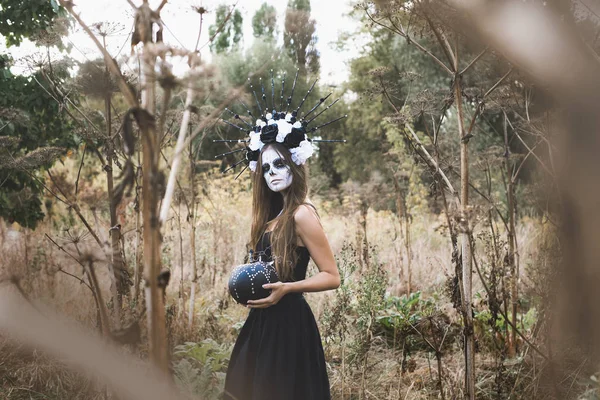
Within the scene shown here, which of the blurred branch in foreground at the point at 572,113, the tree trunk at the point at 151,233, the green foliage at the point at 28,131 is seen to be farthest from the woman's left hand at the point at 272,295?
the green foliage at the point at 28,131

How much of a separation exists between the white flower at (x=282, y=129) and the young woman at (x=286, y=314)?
3 centimetres

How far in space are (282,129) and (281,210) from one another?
0.40 m

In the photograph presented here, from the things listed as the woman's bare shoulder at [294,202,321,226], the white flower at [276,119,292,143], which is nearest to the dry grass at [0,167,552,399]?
the woman's bare shoulder at [294,202,321,226]

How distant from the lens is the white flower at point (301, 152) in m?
2.63

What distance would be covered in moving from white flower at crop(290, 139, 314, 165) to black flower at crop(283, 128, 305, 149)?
0.02 m

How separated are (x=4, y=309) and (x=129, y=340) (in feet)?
0.35

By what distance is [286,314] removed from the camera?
2432 mm

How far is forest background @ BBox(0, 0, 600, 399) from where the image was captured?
24 cm

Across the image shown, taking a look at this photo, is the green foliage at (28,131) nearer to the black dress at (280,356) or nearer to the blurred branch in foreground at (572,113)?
the black dress at (280,356)

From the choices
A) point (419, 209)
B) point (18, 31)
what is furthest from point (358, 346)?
point (419, 209)

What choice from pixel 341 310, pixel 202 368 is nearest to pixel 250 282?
pixel 341 310

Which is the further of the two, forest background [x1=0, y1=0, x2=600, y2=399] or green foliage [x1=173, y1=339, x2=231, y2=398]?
green foliage [x1=173, y1=339, x2=231, y2=398]

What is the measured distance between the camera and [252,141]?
268 cm

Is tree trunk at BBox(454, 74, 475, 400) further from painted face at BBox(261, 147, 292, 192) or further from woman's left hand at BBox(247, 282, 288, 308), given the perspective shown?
painted face at BBox(261, 147, 292, 192)
